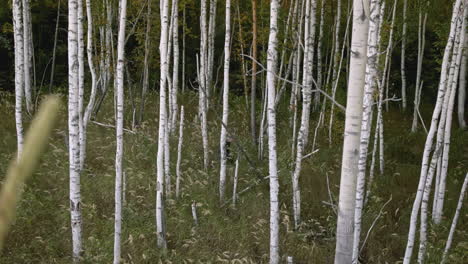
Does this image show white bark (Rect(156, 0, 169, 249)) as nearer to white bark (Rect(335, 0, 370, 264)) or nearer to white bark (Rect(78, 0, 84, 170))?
white bark (Rect(78, 0, 84, 170))

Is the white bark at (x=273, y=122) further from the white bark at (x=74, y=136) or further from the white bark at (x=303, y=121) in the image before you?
the white bark at (x=74, y=136)

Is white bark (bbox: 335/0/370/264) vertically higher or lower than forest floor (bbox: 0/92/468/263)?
higher

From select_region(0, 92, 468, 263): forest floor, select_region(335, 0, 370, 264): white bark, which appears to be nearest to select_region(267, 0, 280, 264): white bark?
select_region(0, 92, 468, 263): forest floor

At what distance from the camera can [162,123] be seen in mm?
6277

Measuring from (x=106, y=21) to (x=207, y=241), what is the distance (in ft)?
22.6

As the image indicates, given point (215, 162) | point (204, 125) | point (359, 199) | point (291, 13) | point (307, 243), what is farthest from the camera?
point (291, 13)

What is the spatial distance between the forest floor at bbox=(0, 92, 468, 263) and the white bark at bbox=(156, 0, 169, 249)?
312mm

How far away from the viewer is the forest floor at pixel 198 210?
21.2 ft

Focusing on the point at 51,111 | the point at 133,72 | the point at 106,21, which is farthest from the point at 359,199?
the point at 133,72

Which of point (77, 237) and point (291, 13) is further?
point (291, 13)

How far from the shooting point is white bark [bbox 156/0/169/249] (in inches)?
234

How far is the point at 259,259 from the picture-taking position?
664 cm

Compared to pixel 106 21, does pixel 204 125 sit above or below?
below

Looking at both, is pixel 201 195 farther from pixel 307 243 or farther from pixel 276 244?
pixel 276 244
